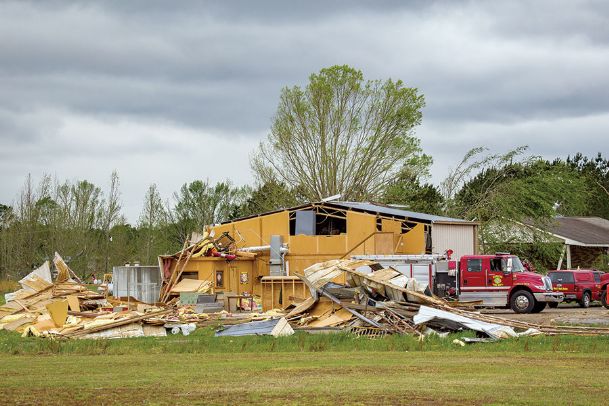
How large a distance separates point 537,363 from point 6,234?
179 feet

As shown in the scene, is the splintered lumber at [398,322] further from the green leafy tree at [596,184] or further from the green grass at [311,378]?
the green leafy tree at [596,184]

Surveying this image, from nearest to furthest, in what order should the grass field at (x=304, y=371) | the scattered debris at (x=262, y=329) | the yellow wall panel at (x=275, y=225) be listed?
the grass field at (x=304, y=371)
the scattered debris at (x=262, y=329)
the yellow wall panel at (x=275, y=225)

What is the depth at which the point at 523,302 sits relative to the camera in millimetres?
37781

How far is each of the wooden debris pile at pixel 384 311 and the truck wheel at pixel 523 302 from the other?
25.8ft

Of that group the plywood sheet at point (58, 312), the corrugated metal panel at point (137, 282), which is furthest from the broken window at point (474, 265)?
the plywood sheet at point (58, 312)

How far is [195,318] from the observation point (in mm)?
32844

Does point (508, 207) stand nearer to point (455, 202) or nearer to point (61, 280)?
point (455, 202)

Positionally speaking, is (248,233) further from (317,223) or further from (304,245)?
(317,223)

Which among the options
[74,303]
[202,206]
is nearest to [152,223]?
[202,206]

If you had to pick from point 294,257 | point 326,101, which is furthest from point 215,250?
point 326,101

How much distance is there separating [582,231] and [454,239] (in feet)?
78.4

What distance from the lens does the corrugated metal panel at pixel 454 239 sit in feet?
156

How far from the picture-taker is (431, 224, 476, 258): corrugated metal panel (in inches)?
1877

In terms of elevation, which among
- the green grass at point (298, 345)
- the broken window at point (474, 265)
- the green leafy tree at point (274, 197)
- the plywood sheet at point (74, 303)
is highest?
the green leafy tree at point (274, 197)
